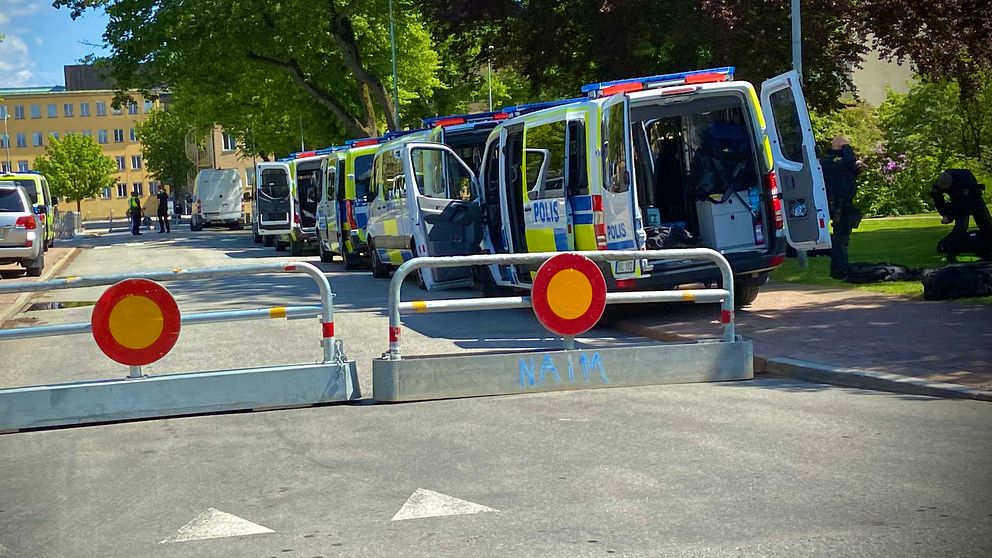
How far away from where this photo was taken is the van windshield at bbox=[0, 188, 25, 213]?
1067 inches

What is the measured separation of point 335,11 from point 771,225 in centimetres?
2856

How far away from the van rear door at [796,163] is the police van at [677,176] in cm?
1

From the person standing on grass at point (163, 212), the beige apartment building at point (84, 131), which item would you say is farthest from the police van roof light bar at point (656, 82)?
the beige apartment building at point (84, 131)

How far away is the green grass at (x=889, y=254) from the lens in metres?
15.8

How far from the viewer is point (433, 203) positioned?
A: 1802 cm

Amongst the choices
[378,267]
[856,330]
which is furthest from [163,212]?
[856,330]

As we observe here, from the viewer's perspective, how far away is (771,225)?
1405 centimetres

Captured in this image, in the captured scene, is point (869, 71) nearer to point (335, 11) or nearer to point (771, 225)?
point (335, 11)

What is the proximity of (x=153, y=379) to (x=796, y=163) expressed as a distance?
301 inches

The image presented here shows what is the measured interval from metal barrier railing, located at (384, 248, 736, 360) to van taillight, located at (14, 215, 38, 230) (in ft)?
63.3

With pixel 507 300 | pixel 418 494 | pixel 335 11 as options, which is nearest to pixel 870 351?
pixel 507 300

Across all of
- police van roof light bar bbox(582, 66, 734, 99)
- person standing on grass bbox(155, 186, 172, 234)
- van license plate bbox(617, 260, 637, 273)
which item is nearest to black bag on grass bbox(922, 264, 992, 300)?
police van roof light bar bbox(582, 66, 734, 99)

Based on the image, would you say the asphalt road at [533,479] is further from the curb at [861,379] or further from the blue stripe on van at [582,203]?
the blue stripe on van at [582,203]

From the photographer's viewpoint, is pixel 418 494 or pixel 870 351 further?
pixel 870 351
